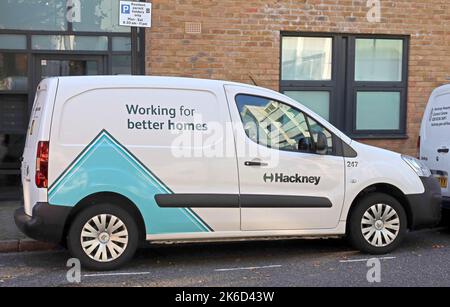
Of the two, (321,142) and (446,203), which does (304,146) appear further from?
(446,203)

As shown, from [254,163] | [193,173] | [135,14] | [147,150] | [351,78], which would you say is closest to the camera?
[147,150]

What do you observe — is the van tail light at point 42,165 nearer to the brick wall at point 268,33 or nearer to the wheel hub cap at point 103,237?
the wheel hub cap at point 103,237

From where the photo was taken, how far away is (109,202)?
18.3 feet

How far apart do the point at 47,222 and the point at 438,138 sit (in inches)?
198

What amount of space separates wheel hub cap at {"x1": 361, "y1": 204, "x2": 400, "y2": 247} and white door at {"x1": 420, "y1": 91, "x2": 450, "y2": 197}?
1.23 meters

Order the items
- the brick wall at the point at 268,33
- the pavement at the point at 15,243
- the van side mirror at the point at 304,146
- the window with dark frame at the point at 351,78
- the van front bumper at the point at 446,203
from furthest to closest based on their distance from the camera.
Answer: the window with dark frame at the point at 351,78
the brick wall at the point at 268,33
the van front bumper at the point at 446,203
the pavement at the point at 15,243
the van side mirror at the point at 304,146

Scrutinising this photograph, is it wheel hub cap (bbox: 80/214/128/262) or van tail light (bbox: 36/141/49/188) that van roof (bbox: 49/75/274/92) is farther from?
wheel hub cap (bbox: 80/214/128/262)

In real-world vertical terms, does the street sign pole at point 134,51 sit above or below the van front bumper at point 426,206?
above

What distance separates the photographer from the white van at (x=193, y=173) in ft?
17.9

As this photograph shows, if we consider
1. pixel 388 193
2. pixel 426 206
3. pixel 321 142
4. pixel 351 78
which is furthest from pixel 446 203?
pixel 351 78

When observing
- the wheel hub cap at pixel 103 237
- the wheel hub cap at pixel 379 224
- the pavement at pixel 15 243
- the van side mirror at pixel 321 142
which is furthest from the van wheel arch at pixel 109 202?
the wheel hub cap at pixel 379 224

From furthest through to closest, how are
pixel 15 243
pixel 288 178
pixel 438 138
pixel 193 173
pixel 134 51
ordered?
pixel 134 51 → pixel 438 138 → pixel 15 243 → pixel 288 178 → pixel 193 173

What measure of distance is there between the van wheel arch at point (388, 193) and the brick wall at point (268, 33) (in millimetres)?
3893

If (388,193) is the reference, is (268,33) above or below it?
above
